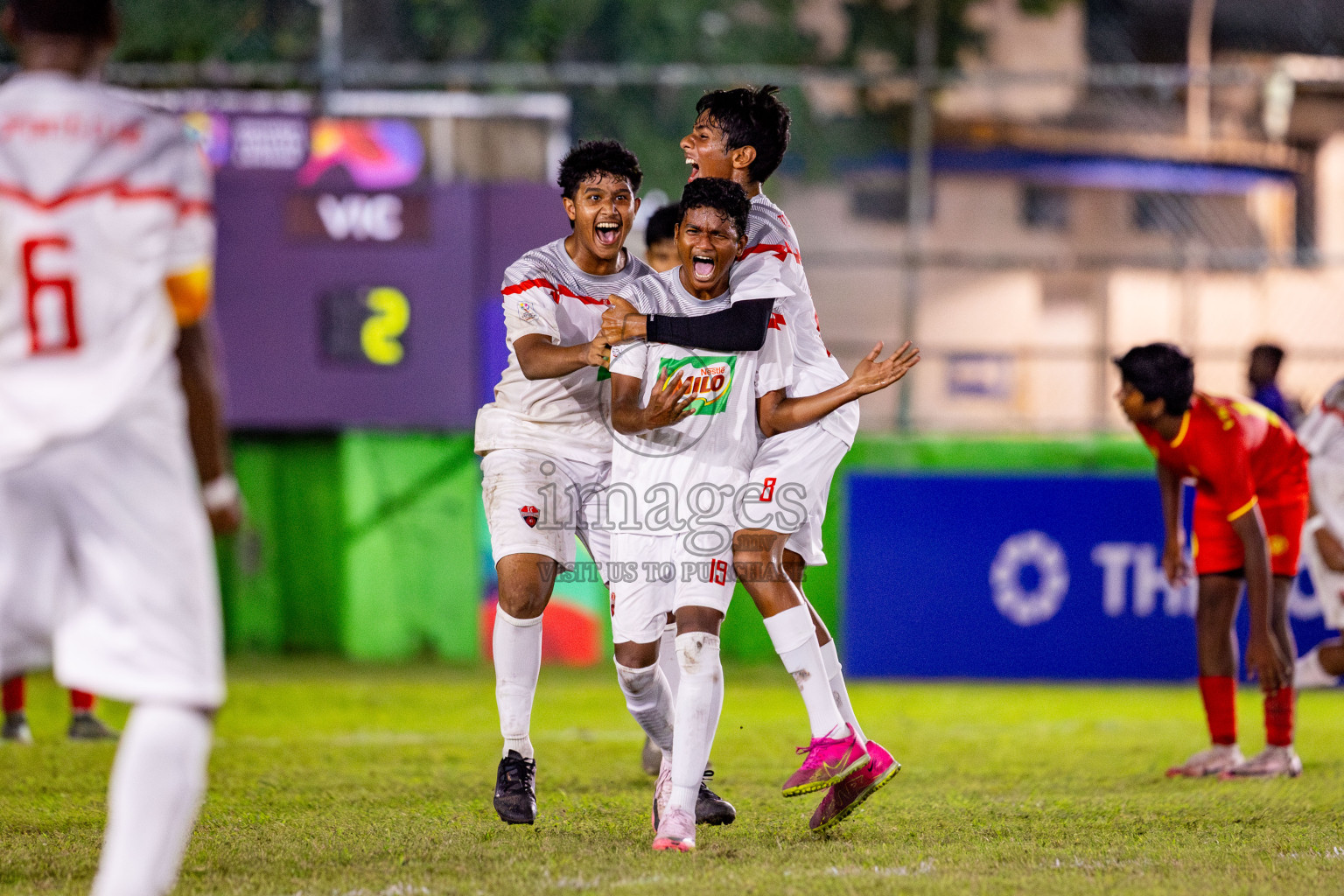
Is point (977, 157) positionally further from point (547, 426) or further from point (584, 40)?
point (547, 426)

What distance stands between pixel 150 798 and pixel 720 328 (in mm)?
2087

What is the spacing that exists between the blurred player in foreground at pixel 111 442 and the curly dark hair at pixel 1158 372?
3824mm

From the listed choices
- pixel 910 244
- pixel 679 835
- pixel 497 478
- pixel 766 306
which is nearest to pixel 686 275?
pixel 766 306

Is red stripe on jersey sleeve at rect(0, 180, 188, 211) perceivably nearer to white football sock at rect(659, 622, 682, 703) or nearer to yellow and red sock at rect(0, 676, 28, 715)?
white football sock at rect(659, 622, 682, 703)

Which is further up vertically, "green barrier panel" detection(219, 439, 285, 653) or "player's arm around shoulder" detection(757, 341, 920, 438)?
"player's arm around shoulder" detection(757, 341, 920, 438)

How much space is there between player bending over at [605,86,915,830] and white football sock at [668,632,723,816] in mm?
287

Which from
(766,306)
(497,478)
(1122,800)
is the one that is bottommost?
(1122,800)

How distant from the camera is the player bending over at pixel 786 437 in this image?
423 cm

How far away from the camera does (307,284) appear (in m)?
9.76

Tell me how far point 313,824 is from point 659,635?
3.99 ft

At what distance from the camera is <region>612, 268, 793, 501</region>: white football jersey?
4254 millimetres

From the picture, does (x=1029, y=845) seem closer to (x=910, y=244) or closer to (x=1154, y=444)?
(x=1154, y=444)

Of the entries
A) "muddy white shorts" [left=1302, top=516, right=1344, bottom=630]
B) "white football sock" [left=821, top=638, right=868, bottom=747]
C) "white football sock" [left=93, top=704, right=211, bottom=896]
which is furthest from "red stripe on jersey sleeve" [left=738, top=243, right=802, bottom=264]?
"muddy white shorts" [left=1302, top=516, right=1344, bottom=630]

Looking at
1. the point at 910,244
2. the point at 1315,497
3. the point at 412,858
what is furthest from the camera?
the point at 910,244
